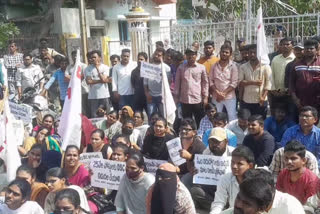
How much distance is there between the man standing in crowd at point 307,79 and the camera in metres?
6.05

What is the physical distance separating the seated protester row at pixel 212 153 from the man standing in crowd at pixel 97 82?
323 cm

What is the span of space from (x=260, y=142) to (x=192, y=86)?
2017mm

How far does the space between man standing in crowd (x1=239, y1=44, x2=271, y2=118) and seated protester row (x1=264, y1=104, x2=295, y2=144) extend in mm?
890

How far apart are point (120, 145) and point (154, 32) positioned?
6149mm

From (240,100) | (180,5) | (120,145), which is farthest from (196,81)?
(180,5)

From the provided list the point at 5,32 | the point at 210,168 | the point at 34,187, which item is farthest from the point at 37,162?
the point at 5,32

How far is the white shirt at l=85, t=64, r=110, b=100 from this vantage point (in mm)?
8047

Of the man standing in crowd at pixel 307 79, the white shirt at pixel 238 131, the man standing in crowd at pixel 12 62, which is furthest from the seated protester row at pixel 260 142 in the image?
the man standing in crowd at pixel 12 62

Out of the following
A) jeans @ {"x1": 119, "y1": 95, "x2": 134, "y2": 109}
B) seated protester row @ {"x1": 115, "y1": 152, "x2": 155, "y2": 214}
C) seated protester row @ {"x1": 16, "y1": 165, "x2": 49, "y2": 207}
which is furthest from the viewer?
jeans @ {"x1": 119, "y1": 95, "x2": 134, "y2": 109}

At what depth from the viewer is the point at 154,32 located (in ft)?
35.7

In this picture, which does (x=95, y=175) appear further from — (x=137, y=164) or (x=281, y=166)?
(x=281, y=166)

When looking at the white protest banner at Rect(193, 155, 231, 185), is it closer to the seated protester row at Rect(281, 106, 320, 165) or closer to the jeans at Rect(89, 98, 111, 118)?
the seated protester row at Rect(281, 106, 320, 165)

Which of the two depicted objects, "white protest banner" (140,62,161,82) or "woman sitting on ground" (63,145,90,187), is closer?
"woman sitting on ground" (63,145,90,187)

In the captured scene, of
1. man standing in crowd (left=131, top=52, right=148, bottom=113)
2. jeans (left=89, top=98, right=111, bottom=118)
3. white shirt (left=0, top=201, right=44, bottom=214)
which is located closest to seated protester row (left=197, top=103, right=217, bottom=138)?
man standing in crowd (left=131, top=52, right=148, bottom=113)
